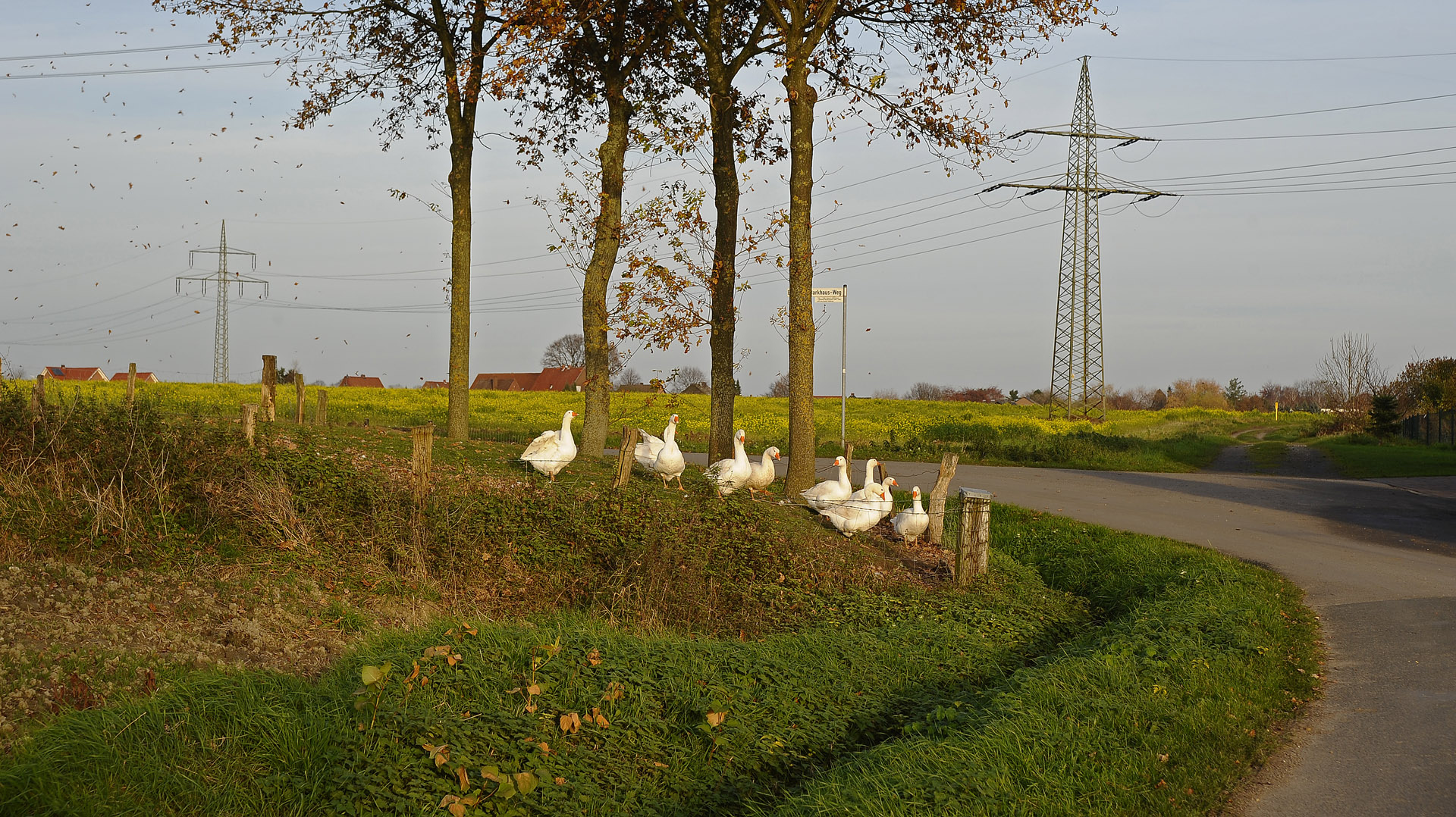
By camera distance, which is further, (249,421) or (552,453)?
(552,453)

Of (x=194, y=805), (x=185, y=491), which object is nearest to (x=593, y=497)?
(x=185, y=491)

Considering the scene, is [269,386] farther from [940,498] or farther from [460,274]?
[940,498]

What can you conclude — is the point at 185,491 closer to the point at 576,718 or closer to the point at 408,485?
the point at 408,485

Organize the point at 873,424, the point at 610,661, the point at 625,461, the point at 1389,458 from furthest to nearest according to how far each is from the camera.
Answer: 1. the point at 873,424
2. the point at 1389,458
3. the point at 625,461
4. the point at 610,661

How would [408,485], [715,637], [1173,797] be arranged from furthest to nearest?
[408,485] < [715,637] < [1173,797]

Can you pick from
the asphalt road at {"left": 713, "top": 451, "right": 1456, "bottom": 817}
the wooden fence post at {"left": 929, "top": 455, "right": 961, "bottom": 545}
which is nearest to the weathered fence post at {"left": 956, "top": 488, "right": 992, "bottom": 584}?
the wooden fence post at {"left": 929, "top": 455, "right": 961, "bottom": 545}

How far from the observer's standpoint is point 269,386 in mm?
18828

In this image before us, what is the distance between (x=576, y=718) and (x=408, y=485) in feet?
19.9

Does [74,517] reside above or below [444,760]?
above

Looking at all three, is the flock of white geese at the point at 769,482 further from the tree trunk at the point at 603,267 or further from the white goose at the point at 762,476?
the tree trunk at the point at 603,267

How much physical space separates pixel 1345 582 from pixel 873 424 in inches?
1077

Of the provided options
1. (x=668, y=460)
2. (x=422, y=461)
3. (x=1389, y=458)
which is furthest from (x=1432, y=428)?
(x=422, y=461)

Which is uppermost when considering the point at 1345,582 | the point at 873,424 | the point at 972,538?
the point at 873,424

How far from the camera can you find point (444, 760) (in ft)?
17.2
